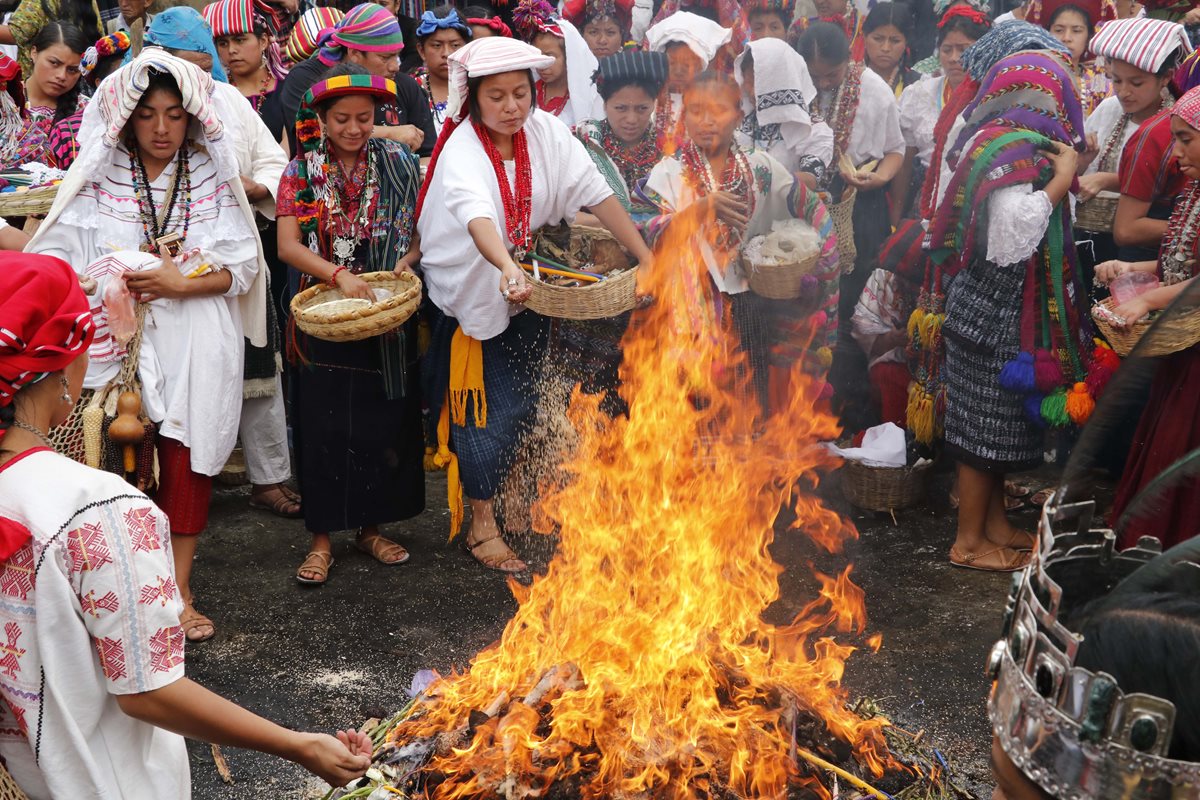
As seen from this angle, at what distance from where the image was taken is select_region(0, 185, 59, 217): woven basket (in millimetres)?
5684

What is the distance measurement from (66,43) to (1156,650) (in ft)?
22.4

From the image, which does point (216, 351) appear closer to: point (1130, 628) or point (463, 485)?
point (463, 485)

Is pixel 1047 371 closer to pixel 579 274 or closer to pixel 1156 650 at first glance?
pixel 579 274

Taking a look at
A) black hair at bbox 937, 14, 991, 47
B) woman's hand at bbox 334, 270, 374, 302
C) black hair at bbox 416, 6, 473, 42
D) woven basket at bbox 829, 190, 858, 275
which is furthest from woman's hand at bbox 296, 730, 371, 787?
black hair at bbox 937, 14, 991, 47

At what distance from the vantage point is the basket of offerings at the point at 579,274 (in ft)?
17.5

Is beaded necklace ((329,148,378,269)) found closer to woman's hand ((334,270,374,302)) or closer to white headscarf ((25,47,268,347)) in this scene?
woman's hand ((334,270,374,302))

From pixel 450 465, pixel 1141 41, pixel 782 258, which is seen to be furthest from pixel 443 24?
pixel 1141 41

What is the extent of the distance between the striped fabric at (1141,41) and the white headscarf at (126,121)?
4.50 metres

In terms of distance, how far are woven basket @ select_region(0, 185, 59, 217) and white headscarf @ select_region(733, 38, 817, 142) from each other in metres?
3.92

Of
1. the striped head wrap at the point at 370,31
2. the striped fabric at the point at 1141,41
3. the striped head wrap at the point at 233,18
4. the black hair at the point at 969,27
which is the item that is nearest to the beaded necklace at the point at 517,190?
the striped head wrap at the point at 370,31

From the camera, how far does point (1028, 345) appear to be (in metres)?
5.71

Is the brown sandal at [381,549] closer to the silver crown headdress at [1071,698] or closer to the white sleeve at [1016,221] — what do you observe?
the white sleeve at [1016,221]

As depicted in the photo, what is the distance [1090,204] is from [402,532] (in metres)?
4.16

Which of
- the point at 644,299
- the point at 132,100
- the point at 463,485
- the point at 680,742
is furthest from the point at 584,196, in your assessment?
the point at 680,742
